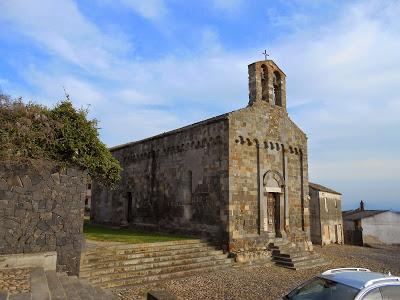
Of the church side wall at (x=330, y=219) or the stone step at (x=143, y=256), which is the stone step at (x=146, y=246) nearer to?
the stone step at (x=143, y=256)

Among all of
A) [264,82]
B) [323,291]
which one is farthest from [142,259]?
[264,82]

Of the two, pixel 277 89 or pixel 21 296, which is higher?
pixel 277 89

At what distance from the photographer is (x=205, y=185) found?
17.7m

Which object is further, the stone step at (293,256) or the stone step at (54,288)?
the stone step at (293,256)

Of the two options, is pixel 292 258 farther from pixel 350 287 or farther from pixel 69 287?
pixel 350 287

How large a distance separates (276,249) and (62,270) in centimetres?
1048

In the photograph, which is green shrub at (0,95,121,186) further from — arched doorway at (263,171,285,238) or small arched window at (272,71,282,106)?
small arched window at (272,71,282,106)

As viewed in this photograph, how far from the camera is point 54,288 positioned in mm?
7980

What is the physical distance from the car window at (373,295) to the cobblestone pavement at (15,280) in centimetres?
620

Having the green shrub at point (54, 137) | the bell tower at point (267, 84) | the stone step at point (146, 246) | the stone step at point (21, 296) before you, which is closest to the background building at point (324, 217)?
the bell tower at point (267, 84)

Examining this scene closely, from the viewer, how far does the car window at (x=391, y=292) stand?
5562 millimetres

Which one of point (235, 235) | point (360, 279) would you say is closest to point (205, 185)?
point (235, 235)

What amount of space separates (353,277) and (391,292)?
0.63 m

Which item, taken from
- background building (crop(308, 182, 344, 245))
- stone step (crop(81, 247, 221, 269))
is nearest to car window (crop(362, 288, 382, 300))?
stone step (crop(81, 247, 221, 269))
